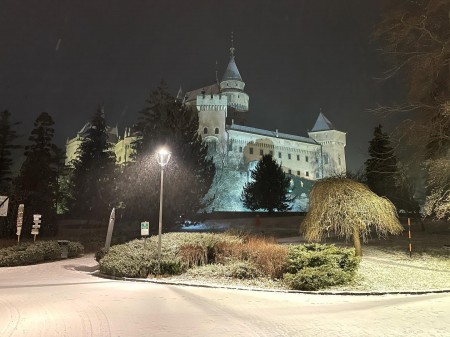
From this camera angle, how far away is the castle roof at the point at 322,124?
8806cm

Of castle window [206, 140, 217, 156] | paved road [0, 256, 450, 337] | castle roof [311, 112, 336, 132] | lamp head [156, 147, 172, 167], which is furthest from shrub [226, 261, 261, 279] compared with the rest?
castle roof [311, 112, 336, 132]

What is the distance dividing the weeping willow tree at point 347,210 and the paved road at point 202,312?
4.99 meters

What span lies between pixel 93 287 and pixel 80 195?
1368 inches

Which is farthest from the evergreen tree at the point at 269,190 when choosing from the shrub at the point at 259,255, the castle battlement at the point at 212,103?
the shrub at the point at 259,255

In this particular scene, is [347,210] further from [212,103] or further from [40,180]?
[212,103]

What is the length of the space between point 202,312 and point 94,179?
3868cm

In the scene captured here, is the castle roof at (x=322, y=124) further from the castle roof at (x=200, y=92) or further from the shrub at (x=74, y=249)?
the shrub at (x=74, y=249)

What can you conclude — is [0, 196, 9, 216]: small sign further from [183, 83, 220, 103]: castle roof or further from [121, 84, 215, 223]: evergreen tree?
[183, 83, 220, 103]: castle roof

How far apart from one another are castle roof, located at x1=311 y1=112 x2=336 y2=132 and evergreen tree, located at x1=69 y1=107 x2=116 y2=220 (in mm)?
55139

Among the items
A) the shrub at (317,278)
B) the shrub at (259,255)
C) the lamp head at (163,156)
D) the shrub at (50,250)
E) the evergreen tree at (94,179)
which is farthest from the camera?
the evergreen tree at (94,179)

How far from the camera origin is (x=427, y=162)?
41.8 ft

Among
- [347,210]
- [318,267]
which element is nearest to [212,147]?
[347,210]

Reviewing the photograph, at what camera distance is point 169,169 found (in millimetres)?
27031

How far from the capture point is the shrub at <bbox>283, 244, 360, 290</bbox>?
34.6ft
